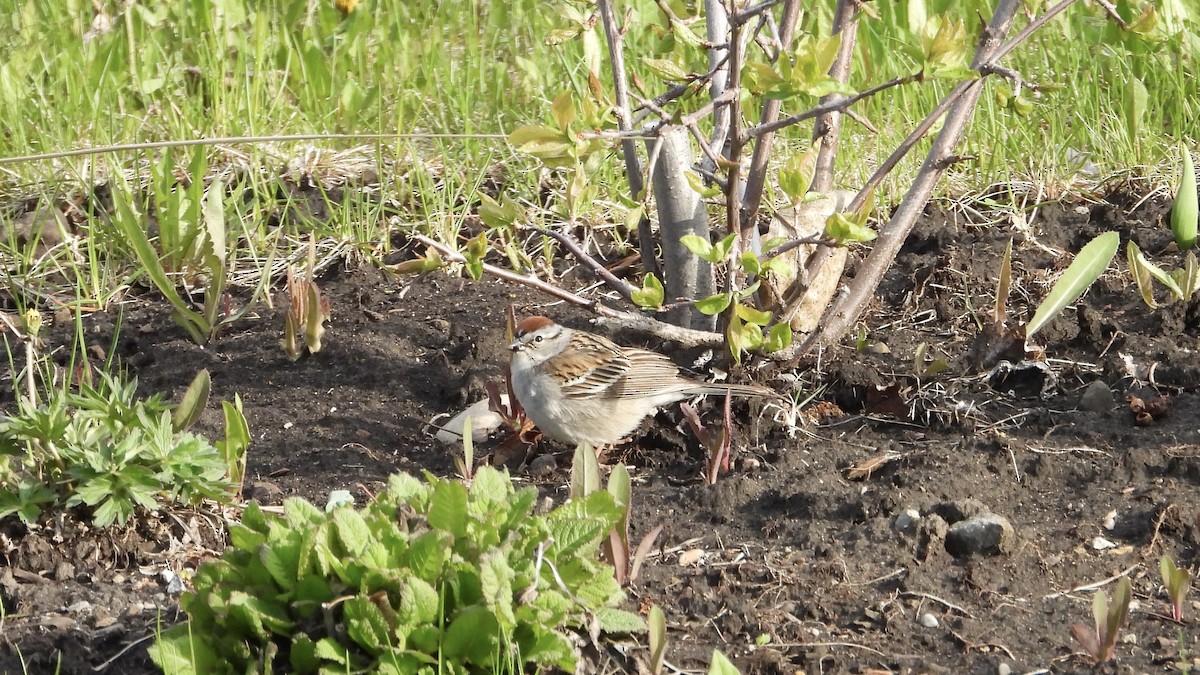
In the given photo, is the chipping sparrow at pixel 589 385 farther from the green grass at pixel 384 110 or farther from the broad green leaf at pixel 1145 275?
the broad green leaf at pixel 1145 275

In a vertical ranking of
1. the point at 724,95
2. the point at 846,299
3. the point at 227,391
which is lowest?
the point at 227,391

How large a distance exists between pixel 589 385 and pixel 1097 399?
1.77 meters

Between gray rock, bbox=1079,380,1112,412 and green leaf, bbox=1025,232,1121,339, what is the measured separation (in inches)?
11.1

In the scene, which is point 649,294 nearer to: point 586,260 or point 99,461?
point 586,260

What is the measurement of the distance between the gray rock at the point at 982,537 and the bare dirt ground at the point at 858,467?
15 mm

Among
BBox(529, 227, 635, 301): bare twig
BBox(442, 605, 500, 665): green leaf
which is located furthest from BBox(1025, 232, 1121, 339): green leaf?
BBox(442, 605, 500, 665): green leaf

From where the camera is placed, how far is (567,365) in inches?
200

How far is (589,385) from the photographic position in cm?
498

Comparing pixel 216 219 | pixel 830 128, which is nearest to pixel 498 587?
pixel 830 128

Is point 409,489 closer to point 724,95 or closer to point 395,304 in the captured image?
point 724,95

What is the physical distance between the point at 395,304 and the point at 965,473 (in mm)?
2531

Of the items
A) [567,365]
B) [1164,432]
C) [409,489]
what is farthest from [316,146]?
[1164,432]

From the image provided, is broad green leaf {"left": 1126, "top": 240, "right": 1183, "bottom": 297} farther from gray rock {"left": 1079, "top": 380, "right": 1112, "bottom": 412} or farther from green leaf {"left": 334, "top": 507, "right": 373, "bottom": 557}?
green leaf {"left": 334, "top": 507, "right": 373, "bottom": 557}

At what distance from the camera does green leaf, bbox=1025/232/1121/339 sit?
4.66 meters
